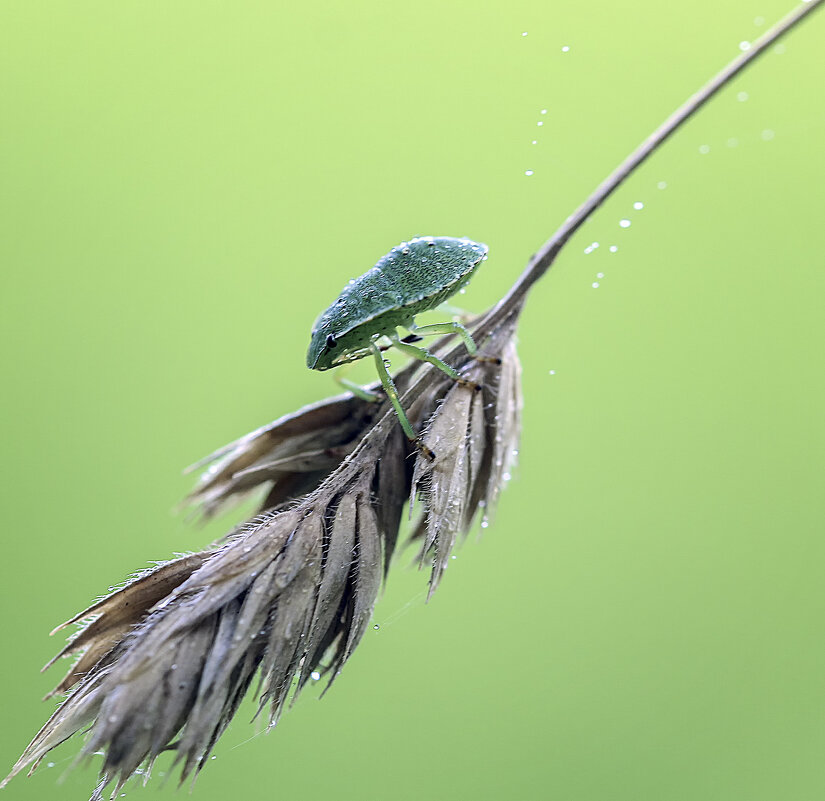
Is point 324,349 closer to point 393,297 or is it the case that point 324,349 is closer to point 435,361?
point 393,297

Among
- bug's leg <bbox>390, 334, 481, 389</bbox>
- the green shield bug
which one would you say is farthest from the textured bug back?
bug's leg <bbox>390, 334, 481, 389</bbox>

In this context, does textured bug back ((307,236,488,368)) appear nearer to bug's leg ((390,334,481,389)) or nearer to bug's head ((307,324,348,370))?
bug's head ((307,324,348,370))

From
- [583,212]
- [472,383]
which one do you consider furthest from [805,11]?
[472,383]

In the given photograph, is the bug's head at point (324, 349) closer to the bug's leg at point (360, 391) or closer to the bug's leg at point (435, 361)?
the bug's leg at point (360, 391)

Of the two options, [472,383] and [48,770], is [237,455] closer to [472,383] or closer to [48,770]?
[472,383]

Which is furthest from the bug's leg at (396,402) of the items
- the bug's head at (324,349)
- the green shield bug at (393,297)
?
the bug's head at (324,349)

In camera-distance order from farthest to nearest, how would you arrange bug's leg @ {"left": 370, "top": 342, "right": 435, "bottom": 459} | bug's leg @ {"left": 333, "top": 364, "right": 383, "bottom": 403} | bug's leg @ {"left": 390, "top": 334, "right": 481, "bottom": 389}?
Answer: 1. bug's leg @ {"left": 333, "top": 364, "right": 383, "bottom": 403}
2. bug's leg @ {"left": 390, "top": 334, "right": 481, "bottom": 389}
3. bug's leg @ {"left": 370, "top": 342, "right": 435, "bottom": 459}
